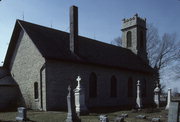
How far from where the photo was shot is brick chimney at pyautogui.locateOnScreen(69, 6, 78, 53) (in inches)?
910

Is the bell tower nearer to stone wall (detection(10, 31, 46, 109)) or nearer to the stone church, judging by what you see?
the stone church

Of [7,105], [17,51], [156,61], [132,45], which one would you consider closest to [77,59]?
[17,51]

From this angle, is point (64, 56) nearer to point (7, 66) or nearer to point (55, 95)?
point (55, 95)

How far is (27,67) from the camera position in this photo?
2220 centimetres

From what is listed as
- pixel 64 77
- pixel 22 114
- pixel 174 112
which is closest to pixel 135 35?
pixel 64 77

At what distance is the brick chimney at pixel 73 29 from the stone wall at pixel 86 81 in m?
1.93

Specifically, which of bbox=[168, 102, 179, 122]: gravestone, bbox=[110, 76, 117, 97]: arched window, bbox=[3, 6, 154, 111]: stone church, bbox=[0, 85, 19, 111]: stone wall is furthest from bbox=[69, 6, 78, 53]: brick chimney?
bbox=[168, 102, 179, 122]: gravestone

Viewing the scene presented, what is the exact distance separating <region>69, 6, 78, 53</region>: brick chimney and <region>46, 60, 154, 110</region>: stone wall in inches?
76.0

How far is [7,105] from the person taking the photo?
72.5 ft

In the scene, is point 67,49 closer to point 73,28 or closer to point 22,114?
point 73,28

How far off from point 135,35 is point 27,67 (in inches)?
718

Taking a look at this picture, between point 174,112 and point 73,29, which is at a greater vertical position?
point 73,29

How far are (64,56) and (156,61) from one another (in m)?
23.9

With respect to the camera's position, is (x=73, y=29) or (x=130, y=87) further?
(x=130, y=87)
